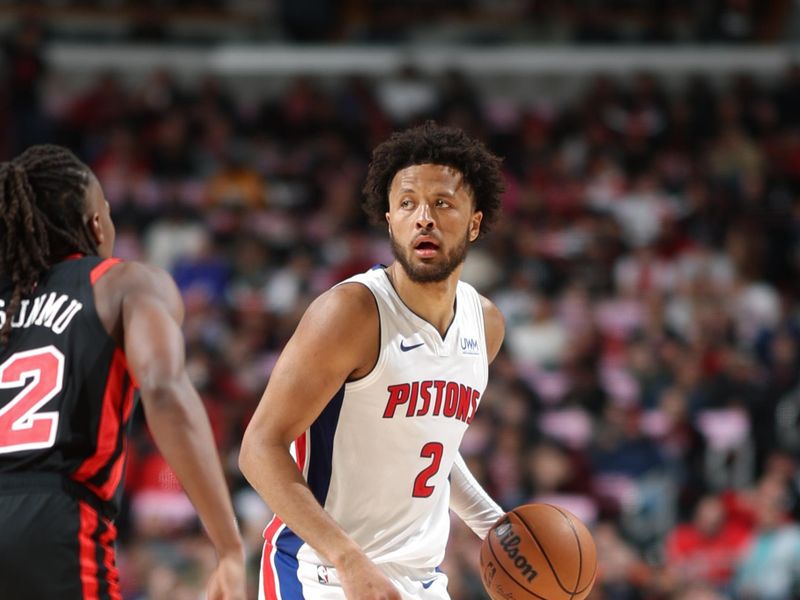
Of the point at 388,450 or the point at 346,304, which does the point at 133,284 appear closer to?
the point at 346,304

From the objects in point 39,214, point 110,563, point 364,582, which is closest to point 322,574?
point 364,582

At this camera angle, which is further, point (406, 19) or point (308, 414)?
point (406, 19)

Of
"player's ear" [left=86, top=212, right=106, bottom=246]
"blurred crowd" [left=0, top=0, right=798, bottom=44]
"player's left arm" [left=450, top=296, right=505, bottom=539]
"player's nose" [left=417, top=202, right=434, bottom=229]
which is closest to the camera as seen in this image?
"player's ear" [left=86, top=212, right=106, bottom=246]

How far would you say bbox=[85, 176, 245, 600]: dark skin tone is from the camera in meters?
3.05

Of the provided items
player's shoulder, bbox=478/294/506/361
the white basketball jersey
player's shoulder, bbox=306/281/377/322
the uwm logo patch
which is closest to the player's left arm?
player's shoulder, bbox=478/294/506/361

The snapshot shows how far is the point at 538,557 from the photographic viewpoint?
423 cm

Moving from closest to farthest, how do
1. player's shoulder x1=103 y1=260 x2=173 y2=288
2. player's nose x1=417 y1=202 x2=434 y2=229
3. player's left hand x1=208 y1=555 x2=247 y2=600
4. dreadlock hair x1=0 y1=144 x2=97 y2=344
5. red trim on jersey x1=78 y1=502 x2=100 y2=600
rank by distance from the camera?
player's left hand x1=208 y1=555 x2=247 y2=600 → red trim on jersey x1=78 y1=502 x2=100 y2=600 → player's shoulder x1=103 y1=260 x2=173 y2=288 → dreadlock hair x1=0 y1=144 x2=97 y2=344 → player's nose x1=417 y1=202 x2=434 y2=229

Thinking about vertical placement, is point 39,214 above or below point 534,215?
above

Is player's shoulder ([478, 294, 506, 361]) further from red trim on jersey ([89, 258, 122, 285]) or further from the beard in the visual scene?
red trim on jersey ([89, 258, 122, 285])

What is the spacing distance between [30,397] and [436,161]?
5.67 ft

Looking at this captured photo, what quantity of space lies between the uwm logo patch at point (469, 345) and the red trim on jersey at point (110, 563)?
152cm

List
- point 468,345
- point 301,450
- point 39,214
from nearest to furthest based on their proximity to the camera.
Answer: point 39,214 < point 301,450 < point 468,345

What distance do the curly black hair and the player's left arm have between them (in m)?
0.43

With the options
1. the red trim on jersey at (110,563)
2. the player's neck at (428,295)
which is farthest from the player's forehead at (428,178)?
the red trim on jersey at (110,563)
